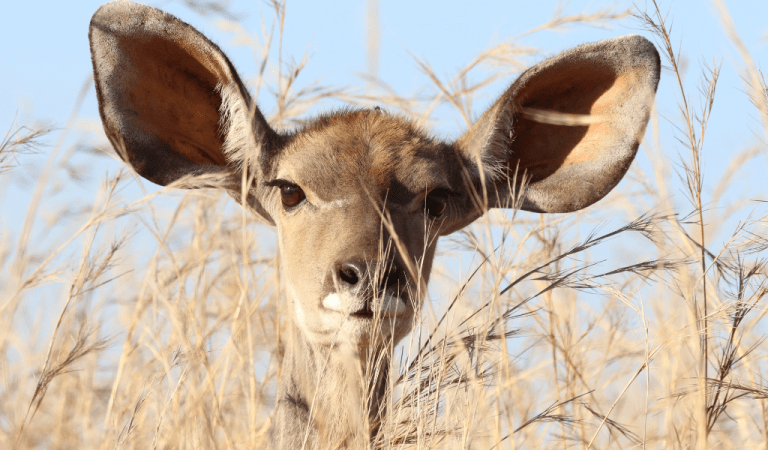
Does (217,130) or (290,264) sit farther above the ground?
(217,130)

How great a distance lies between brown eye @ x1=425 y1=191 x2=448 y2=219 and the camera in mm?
3885

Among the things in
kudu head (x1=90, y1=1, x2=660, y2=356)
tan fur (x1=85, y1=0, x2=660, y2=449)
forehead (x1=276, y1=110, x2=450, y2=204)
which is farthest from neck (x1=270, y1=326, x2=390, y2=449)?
forehead (x1=276, y1=110, x2=450, y2=204)

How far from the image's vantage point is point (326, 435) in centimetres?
333

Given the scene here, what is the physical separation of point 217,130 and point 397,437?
1.85 metres

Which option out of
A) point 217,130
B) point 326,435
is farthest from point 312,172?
point 326,435

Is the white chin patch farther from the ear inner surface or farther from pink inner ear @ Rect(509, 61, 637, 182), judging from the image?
pink inner ear @ Rect(509, 61, 637, 182)

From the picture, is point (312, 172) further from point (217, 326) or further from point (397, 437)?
point (217, 326)

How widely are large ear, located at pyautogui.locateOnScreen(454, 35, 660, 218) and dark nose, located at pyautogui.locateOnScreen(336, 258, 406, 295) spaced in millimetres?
900

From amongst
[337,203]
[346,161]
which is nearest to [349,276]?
[337,203]

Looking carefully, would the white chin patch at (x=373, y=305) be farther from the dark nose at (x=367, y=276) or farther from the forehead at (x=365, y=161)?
the forehead at (x=365, y=161)

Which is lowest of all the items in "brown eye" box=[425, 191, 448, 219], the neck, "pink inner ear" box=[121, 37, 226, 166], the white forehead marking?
the neck

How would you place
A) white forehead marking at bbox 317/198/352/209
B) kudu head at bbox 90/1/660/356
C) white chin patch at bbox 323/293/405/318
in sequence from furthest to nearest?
white forehead marking at bbox 317/198/352/209
kudu head at bbox 90/1/660/356
white chin patch at bbox 323/293/405/318

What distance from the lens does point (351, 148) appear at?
3859mm

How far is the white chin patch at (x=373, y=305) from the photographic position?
3.07m
